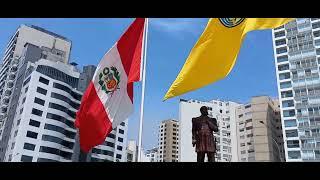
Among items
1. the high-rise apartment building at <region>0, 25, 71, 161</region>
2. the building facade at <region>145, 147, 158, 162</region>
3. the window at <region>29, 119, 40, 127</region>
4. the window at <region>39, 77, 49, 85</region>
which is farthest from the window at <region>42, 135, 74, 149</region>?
the building facade at <region>145, 147, 158, 162</region>

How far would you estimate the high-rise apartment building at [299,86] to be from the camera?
7619 centimetres

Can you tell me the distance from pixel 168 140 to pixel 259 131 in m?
64.1

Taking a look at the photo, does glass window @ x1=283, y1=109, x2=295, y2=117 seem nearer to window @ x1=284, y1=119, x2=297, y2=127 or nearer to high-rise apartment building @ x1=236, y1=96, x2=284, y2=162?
window @ x1=284, y1=119, x2=297, y2=127

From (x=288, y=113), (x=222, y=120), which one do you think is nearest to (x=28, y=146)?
(x=288, y=113)

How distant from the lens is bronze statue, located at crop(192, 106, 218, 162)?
24.6ft

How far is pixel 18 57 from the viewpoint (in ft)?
313

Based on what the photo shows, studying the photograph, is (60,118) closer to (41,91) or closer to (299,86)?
(41,91)

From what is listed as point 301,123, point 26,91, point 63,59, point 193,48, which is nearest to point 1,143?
point 26,91

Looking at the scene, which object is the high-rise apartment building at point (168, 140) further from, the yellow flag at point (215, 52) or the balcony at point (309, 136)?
the yellow flag at point (215, 52)

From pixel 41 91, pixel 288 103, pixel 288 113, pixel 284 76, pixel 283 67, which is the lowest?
pixel 288 113

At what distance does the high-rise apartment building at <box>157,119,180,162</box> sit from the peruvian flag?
148 metres

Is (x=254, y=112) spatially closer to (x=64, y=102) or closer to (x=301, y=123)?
(x=301, y=123)

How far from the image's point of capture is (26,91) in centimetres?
7544
